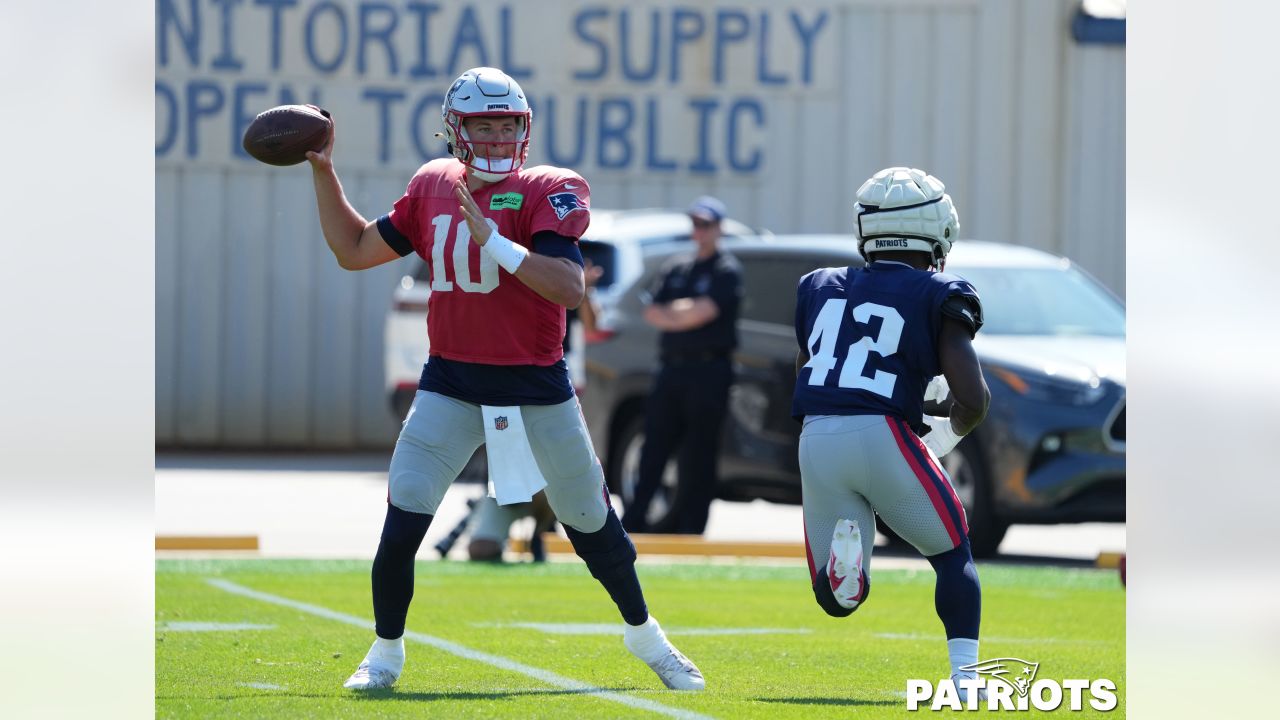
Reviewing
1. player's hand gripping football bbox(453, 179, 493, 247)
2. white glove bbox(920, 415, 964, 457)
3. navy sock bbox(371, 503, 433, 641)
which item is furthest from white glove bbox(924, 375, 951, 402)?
navy sock bbox(371, 503, 433, 641)

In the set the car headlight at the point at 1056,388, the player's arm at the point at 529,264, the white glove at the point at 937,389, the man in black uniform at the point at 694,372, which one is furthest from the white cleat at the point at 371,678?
the man in black uniform at the point at 694,372

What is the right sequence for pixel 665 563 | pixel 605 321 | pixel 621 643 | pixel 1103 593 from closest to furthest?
pixel 621 643 < pixel 1103 593 < pixel 665 563 < pixel 605 321

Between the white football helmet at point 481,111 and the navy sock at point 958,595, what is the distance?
1704 millimetres

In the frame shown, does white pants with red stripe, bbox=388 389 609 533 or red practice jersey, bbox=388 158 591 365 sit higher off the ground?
red practice jersey, bbox=388 158 591 365

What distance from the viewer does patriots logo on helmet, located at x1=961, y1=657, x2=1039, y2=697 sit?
6027 mm

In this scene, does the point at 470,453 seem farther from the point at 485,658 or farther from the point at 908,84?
the point at 908,84

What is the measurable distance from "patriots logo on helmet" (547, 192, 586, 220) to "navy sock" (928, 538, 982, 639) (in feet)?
4.81

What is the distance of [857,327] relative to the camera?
584cm

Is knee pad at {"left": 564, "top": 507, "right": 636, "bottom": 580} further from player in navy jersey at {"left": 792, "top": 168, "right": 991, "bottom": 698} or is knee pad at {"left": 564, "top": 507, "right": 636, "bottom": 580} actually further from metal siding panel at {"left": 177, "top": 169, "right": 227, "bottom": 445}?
metal siding panel at {"left": 177, "top": 169, "right": 227, "bottom": 445}
